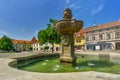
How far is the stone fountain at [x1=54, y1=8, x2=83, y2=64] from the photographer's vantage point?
38.8 feet

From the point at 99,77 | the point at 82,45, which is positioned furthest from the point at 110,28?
the point at 99,77

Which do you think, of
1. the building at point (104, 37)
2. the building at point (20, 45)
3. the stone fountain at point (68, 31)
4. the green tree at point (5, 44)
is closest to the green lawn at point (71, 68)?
the stone fountain at point (68, 31)

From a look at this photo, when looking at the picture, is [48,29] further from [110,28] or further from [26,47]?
[26,47]

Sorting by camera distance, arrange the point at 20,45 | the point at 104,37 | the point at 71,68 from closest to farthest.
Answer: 1. the point at 71,68
2. the point at 104,37
3. the point at 20,45

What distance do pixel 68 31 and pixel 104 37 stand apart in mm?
39306

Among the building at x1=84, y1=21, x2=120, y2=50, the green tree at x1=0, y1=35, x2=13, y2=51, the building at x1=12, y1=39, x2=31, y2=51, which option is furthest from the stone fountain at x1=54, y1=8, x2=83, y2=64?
the building at x1=12, y1=39, x2=31, y2=51

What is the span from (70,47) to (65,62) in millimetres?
1451

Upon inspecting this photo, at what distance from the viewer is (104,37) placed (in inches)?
1914

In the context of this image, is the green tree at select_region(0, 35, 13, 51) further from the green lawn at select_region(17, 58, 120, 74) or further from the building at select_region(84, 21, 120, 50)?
the green lawn at select_region(17, 58, 120, 74)

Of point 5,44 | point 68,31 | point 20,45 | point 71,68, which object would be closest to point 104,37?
point 68,31

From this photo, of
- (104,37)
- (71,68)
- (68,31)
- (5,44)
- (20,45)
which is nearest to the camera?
(71,68)

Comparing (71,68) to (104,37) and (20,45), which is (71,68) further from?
(20,45)

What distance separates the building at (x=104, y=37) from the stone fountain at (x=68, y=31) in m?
35.7

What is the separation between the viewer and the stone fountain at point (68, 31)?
11.8 m
